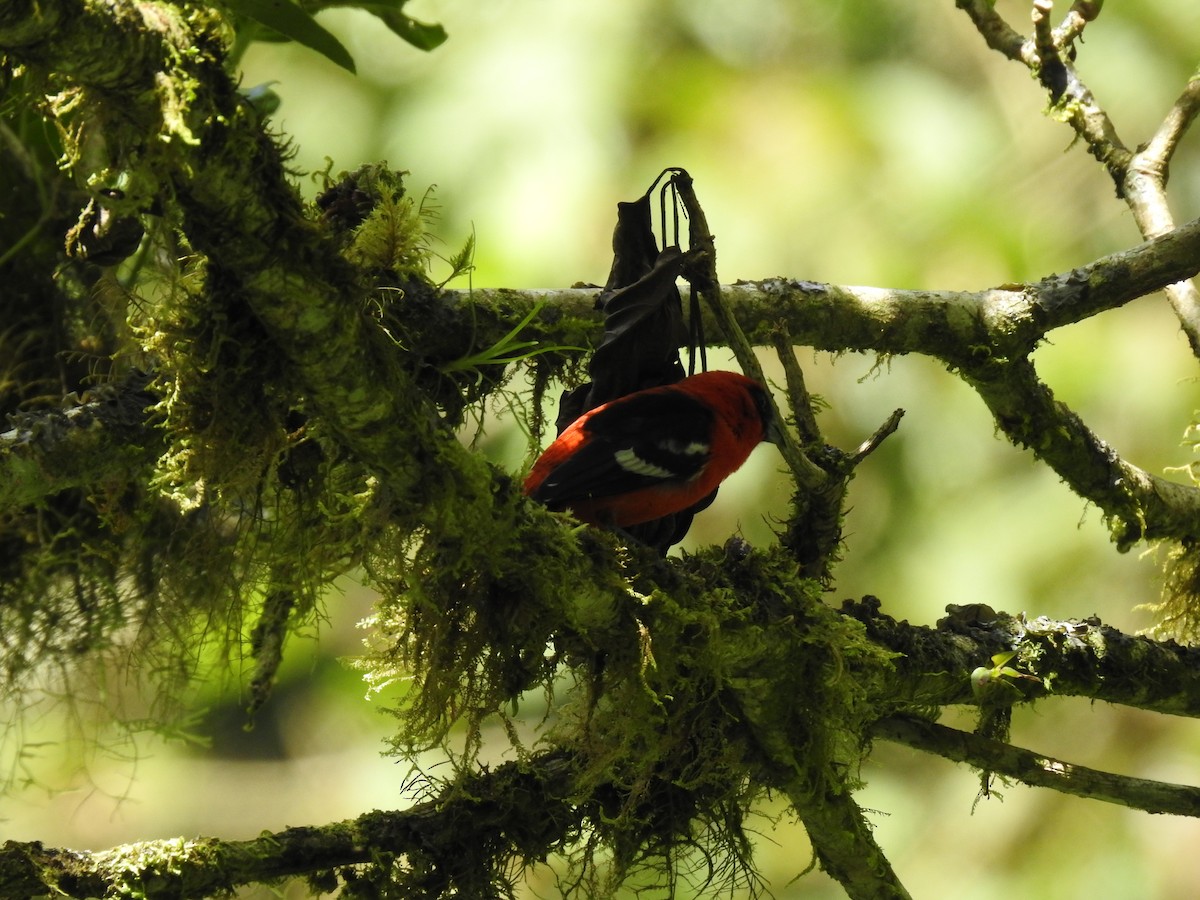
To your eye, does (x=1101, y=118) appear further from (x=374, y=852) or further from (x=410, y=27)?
(x=374, y=852)

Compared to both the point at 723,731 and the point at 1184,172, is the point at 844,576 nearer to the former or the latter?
the point at 1184,172

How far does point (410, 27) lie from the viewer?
9.76 feet

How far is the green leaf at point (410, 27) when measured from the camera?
2.87 meters

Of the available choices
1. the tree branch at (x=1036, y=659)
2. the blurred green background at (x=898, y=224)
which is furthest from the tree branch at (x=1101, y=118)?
the blurred green background at (x=898, y=224)

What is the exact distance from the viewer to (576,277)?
518cm

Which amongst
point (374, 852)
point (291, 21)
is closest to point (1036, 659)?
point (374, 852)

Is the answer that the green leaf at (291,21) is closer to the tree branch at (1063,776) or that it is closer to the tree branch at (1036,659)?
the tree branch at (1036,659)

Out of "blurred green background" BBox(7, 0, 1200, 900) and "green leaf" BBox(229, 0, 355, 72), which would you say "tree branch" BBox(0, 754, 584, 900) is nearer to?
"green leaf" BBox(229, 0, 355, 72)

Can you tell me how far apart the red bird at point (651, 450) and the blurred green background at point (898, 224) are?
2.31 meters

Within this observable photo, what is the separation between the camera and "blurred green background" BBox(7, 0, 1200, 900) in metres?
5.38

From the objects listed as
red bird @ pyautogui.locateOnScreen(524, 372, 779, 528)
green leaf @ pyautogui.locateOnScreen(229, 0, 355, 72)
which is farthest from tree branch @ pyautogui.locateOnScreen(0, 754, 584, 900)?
green leaf @ pyautogui.locateOnScreen(229, 0, 355, 72)

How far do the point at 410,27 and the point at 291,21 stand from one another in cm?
69

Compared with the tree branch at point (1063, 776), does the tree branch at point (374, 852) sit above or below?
below

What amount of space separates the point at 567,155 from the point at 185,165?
4468mm
